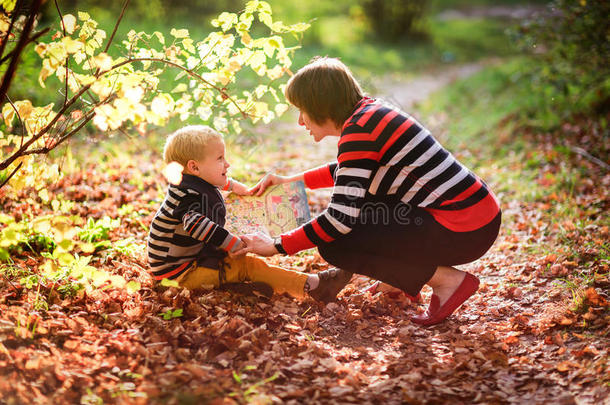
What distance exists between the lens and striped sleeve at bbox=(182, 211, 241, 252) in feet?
9.42

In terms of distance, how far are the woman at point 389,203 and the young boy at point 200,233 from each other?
0.88 ft

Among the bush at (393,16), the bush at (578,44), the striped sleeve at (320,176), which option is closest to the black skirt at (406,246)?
the striped sleeve at (320,176)

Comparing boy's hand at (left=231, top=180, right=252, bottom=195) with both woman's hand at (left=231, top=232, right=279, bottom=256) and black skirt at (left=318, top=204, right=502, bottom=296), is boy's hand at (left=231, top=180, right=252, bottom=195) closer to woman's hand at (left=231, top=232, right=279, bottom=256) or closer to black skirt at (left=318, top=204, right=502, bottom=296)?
woman's hand at (left=231, top=232, right=279, bottom=256)

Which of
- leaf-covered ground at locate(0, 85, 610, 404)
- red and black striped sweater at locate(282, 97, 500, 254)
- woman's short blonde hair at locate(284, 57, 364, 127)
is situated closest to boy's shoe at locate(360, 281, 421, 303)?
leaf-covered ground at locate(0, 85, 610, 404)

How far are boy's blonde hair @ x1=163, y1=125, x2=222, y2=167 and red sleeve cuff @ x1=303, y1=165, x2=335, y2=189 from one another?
0.73 metres

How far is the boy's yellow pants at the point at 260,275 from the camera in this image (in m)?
3.12

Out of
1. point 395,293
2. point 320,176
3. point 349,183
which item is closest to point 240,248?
point 349,183

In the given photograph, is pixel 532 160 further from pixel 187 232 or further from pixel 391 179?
pixel 187 232

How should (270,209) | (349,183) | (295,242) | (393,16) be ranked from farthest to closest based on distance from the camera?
1. (393,16)
2. (270,209)
3. (295,242)
4. (349,183)

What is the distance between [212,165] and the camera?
9.99ft

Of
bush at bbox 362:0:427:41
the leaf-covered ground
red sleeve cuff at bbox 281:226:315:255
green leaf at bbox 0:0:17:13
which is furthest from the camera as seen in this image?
bush at bbox 362:0:427:41

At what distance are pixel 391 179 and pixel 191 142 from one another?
116cm

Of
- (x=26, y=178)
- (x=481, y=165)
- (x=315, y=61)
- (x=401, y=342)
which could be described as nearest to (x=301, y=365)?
(x=401, y=342)

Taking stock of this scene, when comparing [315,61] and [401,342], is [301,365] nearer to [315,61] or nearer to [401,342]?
[401,342]
